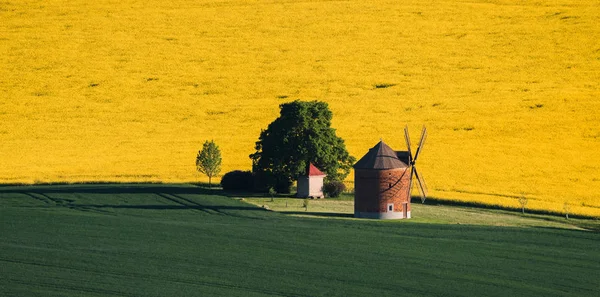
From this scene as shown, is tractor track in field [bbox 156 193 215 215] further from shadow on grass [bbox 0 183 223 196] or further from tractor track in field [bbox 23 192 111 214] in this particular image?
tractor track in field [bbox 23 192 111 214]

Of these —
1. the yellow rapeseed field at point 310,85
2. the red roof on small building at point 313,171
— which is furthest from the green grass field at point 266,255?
the yellow rapeseed field at point 310,85

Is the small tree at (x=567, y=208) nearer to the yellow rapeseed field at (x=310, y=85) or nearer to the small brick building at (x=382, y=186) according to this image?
the yellow rapeseed field at (x=310, y=85)

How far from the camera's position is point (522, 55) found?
116812 mm

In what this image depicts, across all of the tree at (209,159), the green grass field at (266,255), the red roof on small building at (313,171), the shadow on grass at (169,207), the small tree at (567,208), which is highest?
the tree at (209,159)

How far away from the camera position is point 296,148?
258ft

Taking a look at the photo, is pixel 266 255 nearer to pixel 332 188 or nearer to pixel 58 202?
pixel 58 202

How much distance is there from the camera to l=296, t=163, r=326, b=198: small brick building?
77562 mm

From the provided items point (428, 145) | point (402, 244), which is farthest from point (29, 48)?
point (402, 244)

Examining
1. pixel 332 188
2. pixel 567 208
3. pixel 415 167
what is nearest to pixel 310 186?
pixel 332 188

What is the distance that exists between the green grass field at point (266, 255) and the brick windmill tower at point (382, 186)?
3118mm

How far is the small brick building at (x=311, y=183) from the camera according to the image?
7756cm

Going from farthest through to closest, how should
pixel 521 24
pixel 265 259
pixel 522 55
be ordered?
1. pixel 521 24
2. pixel 522 55
3. pixel 265 259

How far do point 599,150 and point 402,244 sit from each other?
38.6 metres

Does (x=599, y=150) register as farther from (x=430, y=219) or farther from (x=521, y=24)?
(x=521, y=24)
